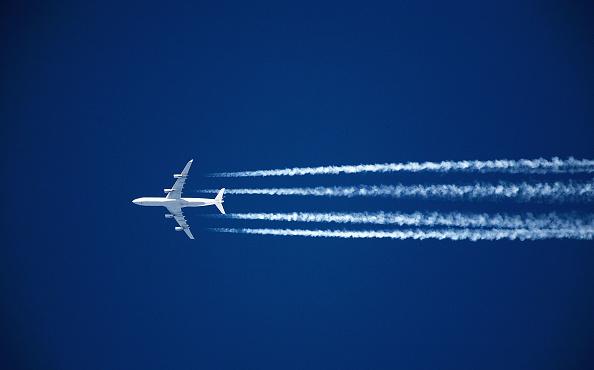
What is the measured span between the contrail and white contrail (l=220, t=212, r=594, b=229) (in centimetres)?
117

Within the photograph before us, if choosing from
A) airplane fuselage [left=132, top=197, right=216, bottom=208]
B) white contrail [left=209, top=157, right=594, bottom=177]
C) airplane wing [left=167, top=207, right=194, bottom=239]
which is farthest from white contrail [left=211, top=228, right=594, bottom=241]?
airplane wing [left=167, top=207, right=194, bottom=239]

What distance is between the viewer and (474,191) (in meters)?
38.3

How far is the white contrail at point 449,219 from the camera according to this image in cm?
3447

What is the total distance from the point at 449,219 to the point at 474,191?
215 centimetres

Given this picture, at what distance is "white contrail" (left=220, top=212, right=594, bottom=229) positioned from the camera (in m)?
34.5

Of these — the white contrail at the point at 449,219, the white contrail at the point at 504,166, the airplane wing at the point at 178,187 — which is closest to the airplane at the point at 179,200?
the airplane wing at the point at 178,187

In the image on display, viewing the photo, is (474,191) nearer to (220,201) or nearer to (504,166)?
(504,166)

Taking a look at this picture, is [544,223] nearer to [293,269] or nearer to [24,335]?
[293,269]

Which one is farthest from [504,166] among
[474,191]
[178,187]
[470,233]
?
[178,187]

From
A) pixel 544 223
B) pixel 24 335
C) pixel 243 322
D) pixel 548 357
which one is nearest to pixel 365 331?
pixel 243 322

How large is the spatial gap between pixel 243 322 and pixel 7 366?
24619 mm

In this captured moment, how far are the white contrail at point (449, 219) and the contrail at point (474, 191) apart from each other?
3.83ft

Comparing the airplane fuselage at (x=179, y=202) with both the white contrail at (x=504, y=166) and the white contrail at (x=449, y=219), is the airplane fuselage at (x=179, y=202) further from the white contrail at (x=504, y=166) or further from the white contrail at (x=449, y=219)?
the white contrail at (x=504, y=166)

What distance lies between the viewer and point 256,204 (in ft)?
206
